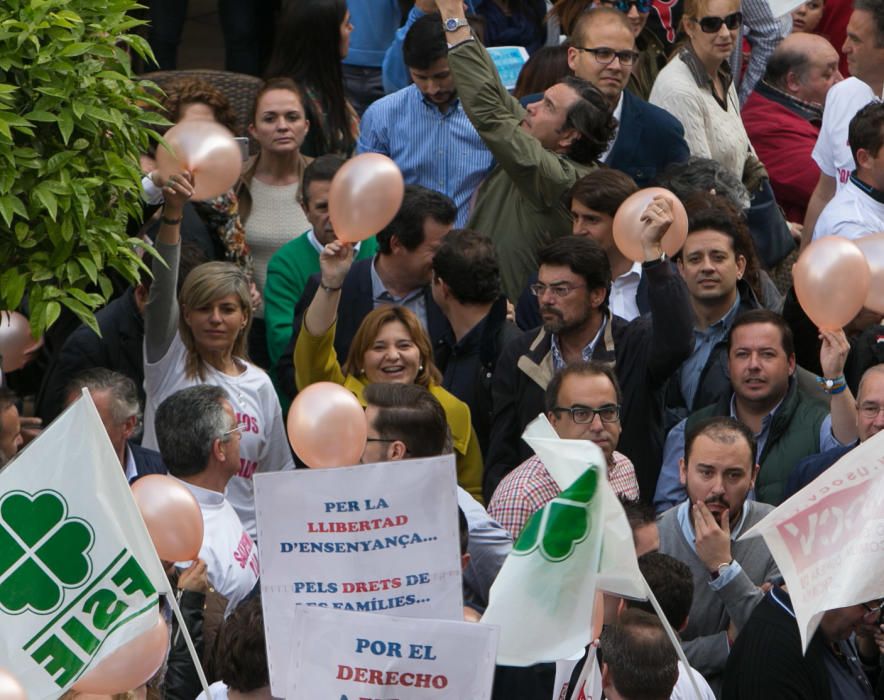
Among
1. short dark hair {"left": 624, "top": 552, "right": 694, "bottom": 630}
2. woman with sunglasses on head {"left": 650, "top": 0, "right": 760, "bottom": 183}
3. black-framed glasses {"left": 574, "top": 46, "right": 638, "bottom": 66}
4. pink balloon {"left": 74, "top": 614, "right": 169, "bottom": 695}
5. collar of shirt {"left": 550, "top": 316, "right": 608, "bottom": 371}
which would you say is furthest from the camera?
woman with sunglasses on head {"left": 650, "top": 0, "right": 760, "bottom": 183}

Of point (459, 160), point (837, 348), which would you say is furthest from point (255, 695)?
point (459, 160)

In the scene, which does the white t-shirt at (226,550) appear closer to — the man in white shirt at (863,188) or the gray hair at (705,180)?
the gray hair at (705,180)

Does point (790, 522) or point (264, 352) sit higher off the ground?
point (790, 522)

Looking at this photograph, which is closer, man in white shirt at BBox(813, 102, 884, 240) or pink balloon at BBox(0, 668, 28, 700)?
pink balloon at BBox(0, 668, 28, 700)

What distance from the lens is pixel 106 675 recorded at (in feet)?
16.4

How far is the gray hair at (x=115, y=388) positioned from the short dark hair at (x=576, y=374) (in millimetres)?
1489

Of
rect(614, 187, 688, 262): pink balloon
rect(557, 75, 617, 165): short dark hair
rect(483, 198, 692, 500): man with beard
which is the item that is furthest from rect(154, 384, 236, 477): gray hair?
rect(557, 75, 617, 165): short dark hair

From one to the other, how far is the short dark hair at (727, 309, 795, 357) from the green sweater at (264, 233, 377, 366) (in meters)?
1.79

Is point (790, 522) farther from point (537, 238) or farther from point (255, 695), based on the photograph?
point (537, 238)

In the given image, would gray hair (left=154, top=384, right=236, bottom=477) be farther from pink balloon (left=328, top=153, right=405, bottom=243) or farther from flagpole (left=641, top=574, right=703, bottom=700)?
flagpole (left=641, top=574, right=703, bottom=700)

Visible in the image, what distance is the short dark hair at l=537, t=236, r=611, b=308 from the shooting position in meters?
7.07

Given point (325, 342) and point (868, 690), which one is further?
point (325, 342)

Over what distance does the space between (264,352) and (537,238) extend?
4.21 feet

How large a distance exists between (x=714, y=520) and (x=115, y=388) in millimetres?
2172
